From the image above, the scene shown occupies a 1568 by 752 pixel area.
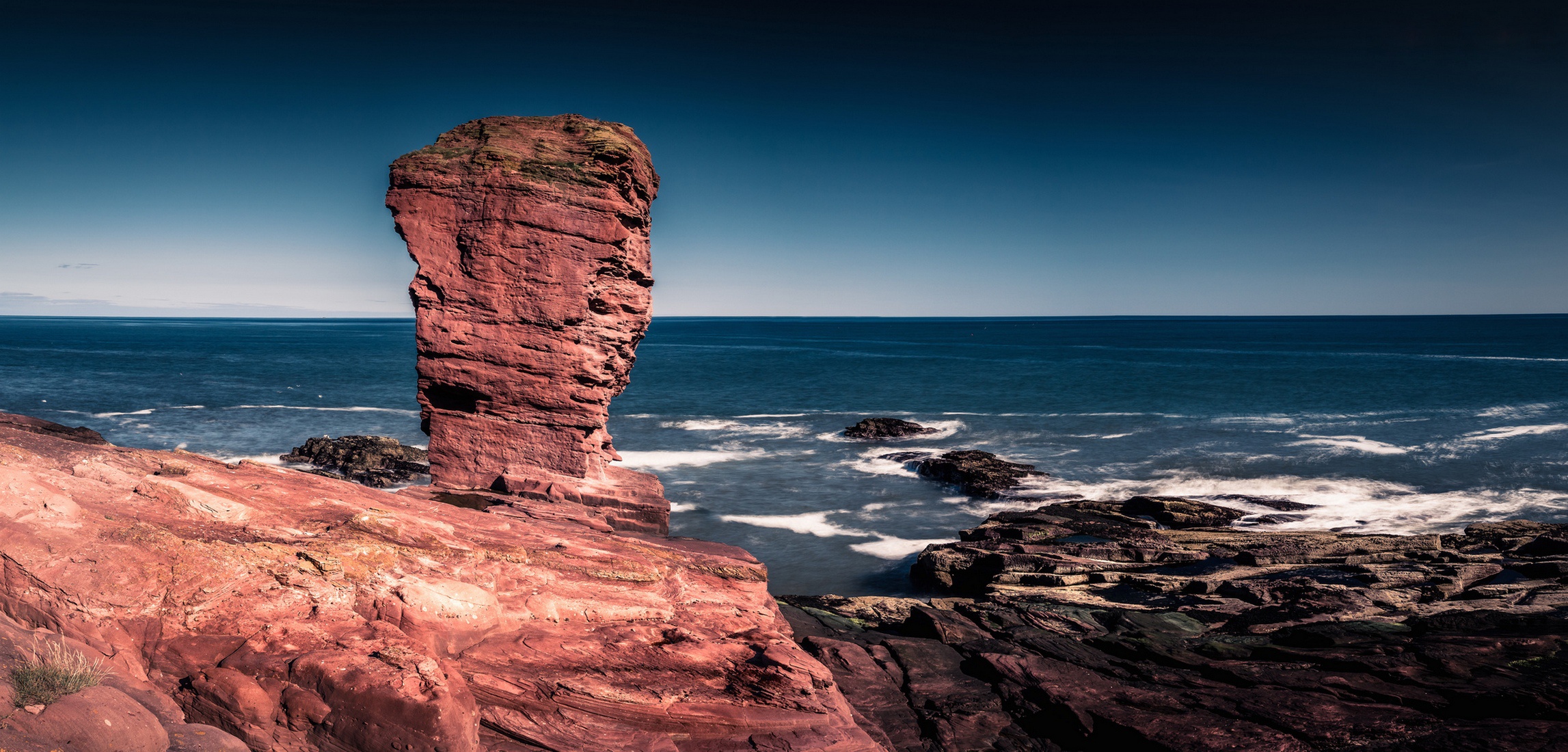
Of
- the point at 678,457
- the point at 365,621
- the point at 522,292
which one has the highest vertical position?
the point at 522,292

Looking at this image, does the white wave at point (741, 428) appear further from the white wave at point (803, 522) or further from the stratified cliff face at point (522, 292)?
the stratified cliff face at point (522, 292)

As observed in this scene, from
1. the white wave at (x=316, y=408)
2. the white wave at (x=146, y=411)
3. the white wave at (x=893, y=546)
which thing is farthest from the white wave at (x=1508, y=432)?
the white wave at (x=146, y=411)

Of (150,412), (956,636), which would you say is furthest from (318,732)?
(150,412)

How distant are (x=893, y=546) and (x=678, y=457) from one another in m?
16.8

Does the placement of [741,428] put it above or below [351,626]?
below

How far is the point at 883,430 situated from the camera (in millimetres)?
43969

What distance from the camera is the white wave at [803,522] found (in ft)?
81.6

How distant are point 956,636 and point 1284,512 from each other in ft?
66.9

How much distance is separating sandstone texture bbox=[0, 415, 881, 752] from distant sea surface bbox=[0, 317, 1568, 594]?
12.4 m

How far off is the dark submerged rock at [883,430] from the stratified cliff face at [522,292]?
2930 cm

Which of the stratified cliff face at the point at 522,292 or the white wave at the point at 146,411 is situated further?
the white wave at the point at 146,411

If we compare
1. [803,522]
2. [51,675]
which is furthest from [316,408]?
[51,675]

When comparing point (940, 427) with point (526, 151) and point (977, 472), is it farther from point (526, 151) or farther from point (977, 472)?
point (526, 151)

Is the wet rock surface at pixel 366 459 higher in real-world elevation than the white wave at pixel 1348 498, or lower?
higher
